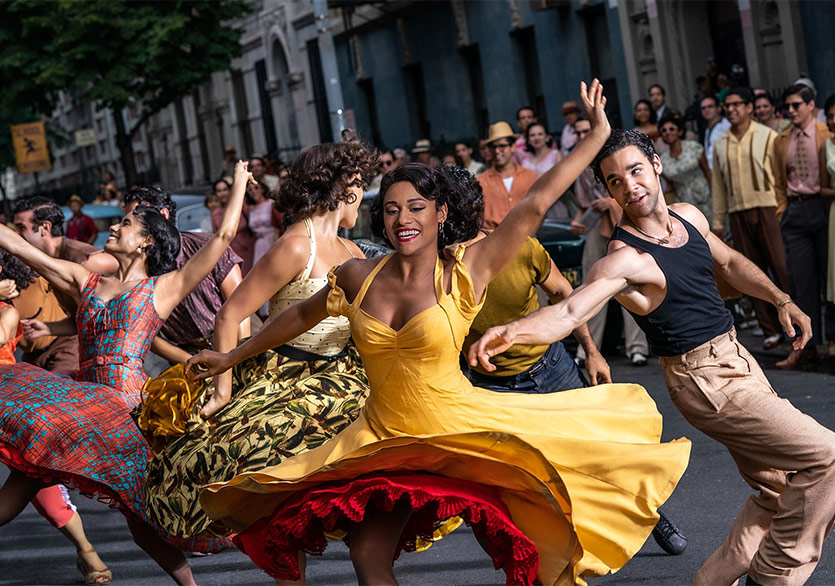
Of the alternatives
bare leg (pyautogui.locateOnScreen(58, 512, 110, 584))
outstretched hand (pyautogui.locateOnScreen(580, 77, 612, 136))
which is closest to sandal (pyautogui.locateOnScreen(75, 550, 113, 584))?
bare leg (pyautogui.locateOnScreen(58, 512, 110, 584))

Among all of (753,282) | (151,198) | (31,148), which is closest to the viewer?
(753,282)

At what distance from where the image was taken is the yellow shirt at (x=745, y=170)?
11.5 m

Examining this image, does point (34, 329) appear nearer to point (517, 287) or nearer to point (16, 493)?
point (16, 493)

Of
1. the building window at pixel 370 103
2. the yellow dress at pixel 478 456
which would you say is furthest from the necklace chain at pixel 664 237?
the building window at pixel 370 103

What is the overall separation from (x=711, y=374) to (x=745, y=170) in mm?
7162

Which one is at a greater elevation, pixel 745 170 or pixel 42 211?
pixel 42 211

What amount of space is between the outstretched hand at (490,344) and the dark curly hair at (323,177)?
200 cm

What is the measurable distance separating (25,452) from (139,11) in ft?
106

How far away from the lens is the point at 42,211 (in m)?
8.21

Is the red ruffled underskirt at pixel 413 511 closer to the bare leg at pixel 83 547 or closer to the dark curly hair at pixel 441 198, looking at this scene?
the dark curly hair at pixel 441 198

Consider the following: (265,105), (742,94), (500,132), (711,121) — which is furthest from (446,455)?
(265,105)

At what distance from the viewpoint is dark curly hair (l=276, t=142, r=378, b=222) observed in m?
5.96

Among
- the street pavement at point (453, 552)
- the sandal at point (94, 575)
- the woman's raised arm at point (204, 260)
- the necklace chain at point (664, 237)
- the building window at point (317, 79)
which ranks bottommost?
the street pavement at point (453, 552)

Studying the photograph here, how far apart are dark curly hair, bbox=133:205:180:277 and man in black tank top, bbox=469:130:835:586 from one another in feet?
8.50
